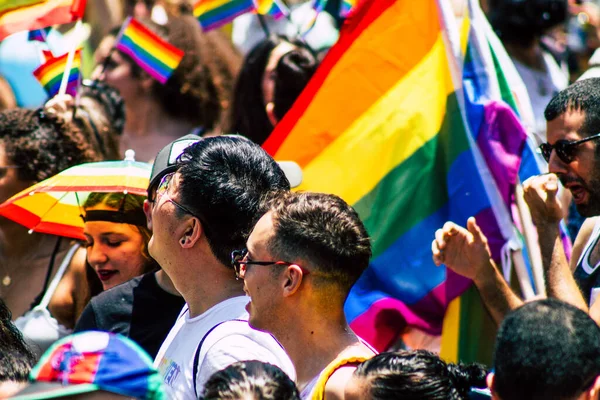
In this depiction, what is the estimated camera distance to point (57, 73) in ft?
16.5

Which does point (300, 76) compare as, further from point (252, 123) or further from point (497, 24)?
point (497, 24)

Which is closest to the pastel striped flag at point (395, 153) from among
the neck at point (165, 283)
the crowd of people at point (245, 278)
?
the crowd of people at point (245, 278)

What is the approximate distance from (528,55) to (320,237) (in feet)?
11.6

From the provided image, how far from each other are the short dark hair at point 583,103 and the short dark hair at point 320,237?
1.15 m

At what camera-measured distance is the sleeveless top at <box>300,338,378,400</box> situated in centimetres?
287

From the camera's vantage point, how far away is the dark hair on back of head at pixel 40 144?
4.81 meters

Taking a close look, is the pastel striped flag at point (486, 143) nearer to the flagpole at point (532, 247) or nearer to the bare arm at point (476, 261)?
the flagpole at point (532, 247)

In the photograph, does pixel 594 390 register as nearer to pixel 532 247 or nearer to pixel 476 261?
pixel 476 261

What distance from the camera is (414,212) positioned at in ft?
14.5

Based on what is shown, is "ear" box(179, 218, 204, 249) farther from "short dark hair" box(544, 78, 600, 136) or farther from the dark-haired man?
Answer: "short dark hair" box(544, 78, 600, 136)

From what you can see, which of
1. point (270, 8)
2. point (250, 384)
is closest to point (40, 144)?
point (270, 8)

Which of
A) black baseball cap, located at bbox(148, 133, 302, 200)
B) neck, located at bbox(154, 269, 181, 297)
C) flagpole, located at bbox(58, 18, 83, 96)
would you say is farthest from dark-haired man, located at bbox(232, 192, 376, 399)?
flagpole, located at bbox(58, 18, 83, 96)

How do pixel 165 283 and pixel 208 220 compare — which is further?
pixel 165 283

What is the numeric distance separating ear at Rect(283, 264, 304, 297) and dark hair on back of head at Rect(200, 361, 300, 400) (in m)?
0.52
